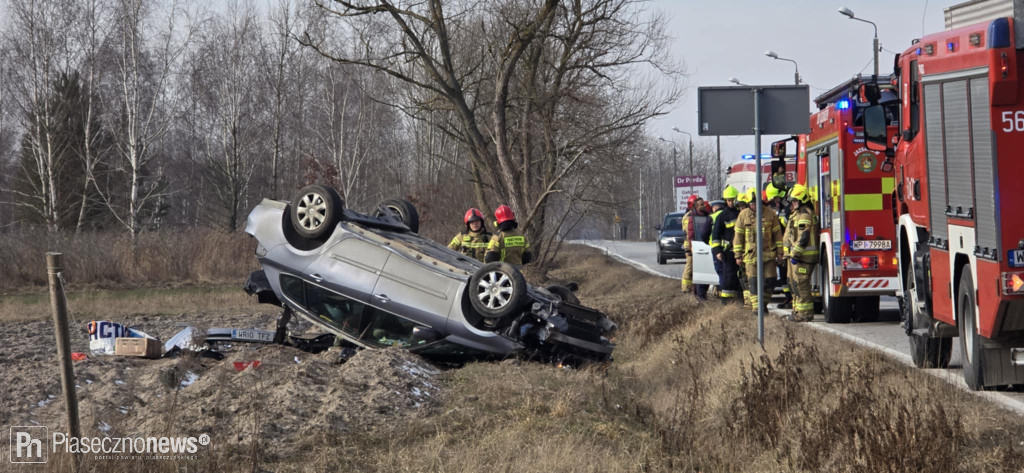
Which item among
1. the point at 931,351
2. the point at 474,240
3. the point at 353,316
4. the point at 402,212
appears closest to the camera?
the point at 931,351

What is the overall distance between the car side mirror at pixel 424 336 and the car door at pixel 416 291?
60 millimetres

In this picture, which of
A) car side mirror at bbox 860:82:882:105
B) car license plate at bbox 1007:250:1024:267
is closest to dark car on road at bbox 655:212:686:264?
car side mirror at bbox 860:82:882:105

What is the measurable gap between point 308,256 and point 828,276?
25.0 feet

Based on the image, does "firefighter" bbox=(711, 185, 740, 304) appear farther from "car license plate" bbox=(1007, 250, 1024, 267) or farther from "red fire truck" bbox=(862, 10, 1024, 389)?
"car license plate" bbox=(1007, 250, 1024, 267)

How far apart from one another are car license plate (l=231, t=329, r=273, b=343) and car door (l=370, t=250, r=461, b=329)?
1.89 meters

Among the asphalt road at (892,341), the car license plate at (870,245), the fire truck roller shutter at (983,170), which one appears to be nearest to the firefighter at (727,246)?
the asphalt road at (892,341)

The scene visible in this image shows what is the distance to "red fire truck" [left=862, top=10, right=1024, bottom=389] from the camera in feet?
23.5

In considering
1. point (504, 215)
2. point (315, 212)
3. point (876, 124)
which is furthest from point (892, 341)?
point (315, 212)

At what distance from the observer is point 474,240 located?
505 inches

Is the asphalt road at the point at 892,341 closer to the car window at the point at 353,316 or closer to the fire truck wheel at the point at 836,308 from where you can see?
the fire truck wheel at the point at 836,308

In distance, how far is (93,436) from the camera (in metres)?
5.61

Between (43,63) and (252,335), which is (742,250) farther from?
(43,63)

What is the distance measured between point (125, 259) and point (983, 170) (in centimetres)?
2530

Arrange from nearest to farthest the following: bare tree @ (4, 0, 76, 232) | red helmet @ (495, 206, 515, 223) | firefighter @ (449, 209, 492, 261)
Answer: red helmet @ (495, 206, 515, 223)
firefighter @ (449, 209, 492, 261)
bare tree @ (4, 0, 76, 232)
